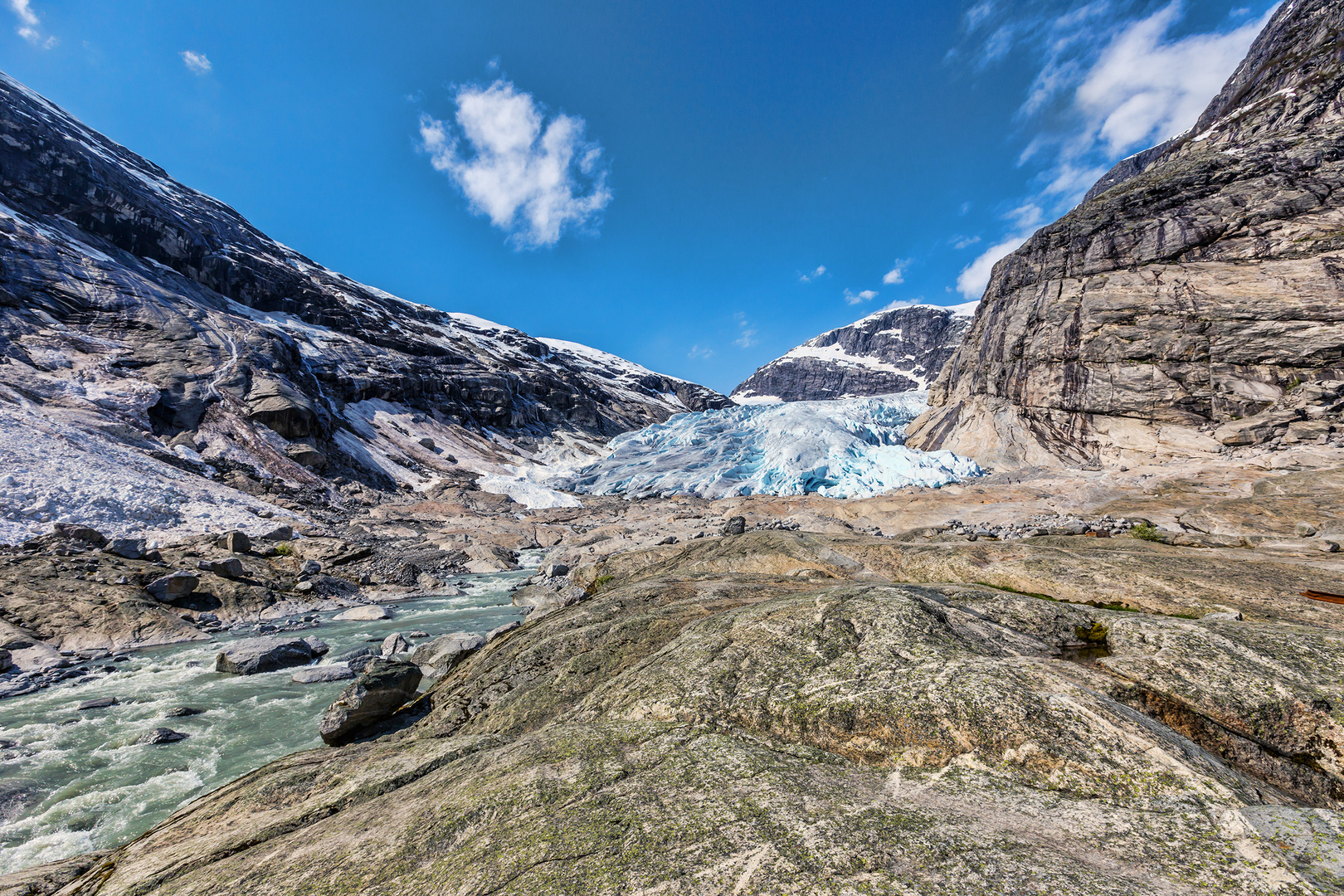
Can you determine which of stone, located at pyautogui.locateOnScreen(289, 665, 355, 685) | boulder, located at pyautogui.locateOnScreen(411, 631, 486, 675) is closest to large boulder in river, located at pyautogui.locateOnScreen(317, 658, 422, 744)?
boulder, located at pyautogui.locateOnScreen(411, 631, 486, 675)

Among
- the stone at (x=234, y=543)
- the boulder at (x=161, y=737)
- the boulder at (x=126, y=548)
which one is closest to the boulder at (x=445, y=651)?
the boulder at (x=161, y=737)

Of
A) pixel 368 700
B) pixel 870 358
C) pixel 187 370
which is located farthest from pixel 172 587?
pixel 870 358

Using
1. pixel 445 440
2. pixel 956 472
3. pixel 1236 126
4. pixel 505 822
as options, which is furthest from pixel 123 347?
pixel 1236 126

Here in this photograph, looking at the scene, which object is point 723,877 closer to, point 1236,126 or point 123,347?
point 123,347

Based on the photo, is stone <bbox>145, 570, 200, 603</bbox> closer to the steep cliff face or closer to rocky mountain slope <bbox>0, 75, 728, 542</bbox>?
rocky mountain slope <bbox>0, 75, 728, 542</bbox>

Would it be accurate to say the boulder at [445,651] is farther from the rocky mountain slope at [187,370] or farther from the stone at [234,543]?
the rocky mountain slope at [187,370]

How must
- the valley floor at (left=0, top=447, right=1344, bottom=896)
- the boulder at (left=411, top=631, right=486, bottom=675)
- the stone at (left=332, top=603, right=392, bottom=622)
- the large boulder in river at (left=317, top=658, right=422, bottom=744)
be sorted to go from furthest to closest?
the stone at (left=332, top=603, right=392, bottom=622) < the boulder at (left=411, top=631, right=486, bottom=675) < the large boulder in river at (left=317, top=658, right=422, bottom=744) < the valley floor at (left=0, top=447, right=1344, bottom=896)
